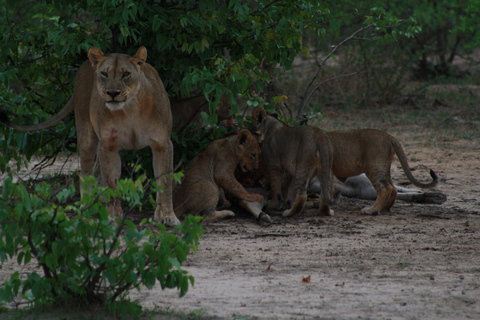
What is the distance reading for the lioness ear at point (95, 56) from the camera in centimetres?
551

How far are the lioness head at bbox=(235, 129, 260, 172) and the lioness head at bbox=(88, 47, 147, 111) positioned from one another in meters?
1.32

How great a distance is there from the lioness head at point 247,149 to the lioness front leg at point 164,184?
877 millimetres

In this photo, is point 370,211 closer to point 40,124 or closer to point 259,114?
point 259,114

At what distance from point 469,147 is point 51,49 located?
6.46 metres

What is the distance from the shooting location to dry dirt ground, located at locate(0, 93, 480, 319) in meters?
3.70

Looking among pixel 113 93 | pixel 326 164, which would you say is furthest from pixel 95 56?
pixel 326 164

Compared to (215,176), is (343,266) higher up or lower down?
lower down

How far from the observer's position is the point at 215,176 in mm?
6441

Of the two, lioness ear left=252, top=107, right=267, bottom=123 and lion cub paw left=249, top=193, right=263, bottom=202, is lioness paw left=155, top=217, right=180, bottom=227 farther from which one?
lioness ear left=252, top=107, right=267, bottom=123

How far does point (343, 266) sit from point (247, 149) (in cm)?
217

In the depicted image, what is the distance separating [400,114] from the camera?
41.4ft

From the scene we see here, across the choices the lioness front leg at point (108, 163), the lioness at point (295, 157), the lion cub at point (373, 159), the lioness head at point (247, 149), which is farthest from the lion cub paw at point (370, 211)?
the lioness front leg at point (108, 163)

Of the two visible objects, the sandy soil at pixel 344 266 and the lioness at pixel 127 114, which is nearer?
the sandy soil at pixel 344 266

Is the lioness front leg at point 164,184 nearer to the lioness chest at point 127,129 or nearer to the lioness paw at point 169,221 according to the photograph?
the lioness paw at point 169,221
